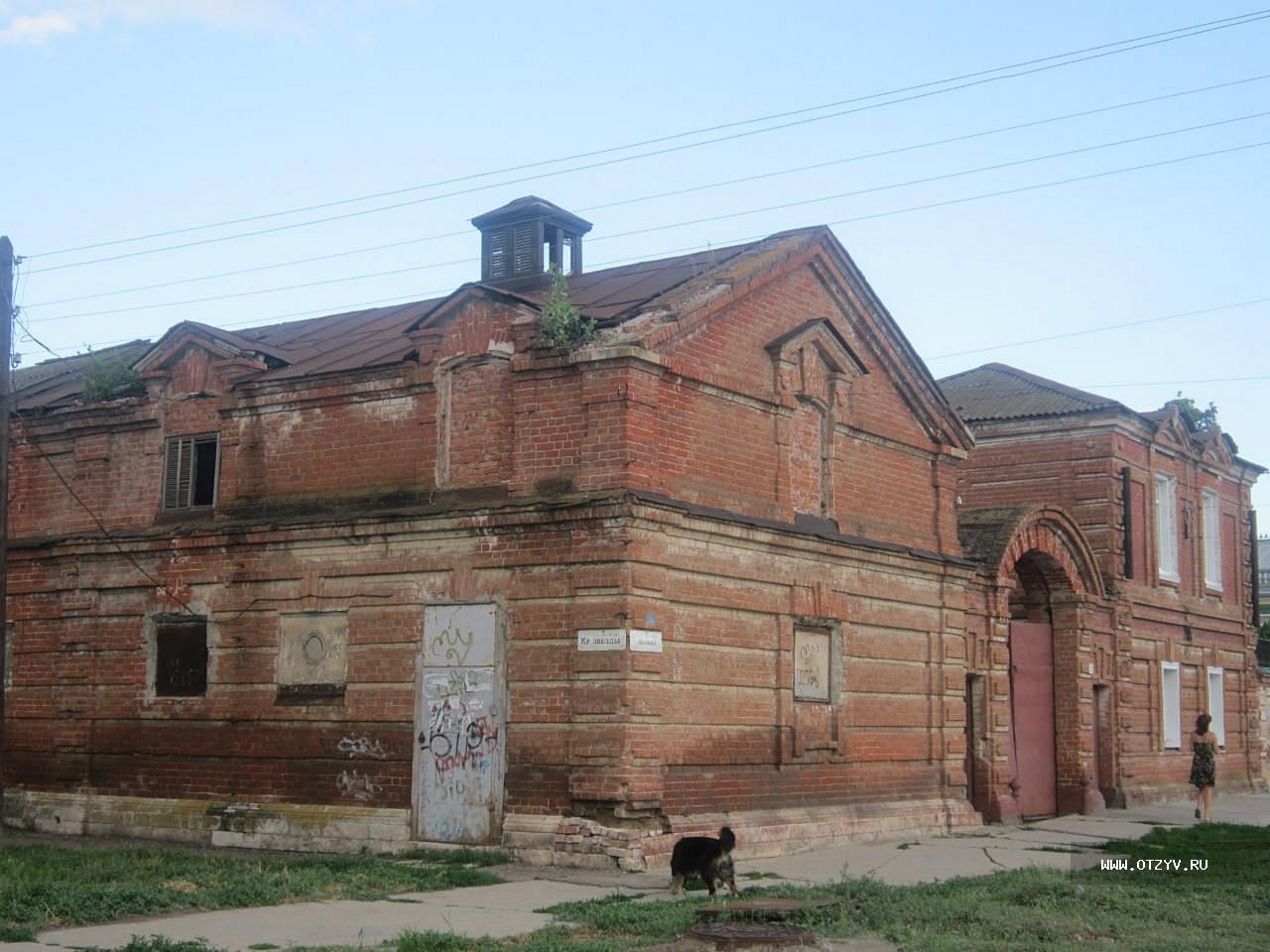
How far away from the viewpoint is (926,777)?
70.6ft

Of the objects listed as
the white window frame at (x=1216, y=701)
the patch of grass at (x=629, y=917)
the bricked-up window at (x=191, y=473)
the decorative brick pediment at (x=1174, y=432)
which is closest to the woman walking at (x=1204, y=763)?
the decorative brick pediment at (x=1174, y=432)

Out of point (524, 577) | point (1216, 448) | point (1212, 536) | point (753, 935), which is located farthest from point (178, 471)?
point (1212, 536)

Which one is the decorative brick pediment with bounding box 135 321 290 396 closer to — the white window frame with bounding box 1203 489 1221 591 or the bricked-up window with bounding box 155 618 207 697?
the bricked-up window with bounding box 155 618 207 697

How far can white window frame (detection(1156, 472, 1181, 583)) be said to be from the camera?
30.3 m

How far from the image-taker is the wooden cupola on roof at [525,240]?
73.8ft

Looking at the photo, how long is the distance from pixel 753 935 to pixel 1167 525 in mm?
22827

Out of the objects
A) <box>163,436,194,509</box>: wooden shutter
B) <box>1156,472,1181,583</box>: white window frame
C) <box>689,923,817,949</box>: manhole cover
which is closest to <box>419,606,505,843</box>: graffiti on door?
<box>163,436,194,509</box>: wooden shutter

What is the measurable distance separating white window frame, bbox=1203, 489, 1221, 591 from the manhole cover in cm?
2468

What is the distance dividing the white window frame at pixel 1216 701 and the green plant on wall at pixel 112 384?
73.2ft

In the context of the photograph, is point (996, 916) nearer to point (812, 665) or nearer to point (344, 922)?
point (344, 922)

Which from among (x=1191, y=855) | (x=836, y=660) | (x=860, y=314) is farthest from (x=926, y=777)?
(x=860, y=314)

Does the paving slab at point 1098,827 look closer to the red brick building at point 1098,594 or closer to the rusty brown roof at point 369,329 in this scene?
the red brick building at point 1098,594

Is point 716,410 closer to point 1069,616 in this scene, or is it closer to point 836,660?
point 836,660

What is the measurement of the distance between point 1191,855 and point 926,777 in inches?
189
